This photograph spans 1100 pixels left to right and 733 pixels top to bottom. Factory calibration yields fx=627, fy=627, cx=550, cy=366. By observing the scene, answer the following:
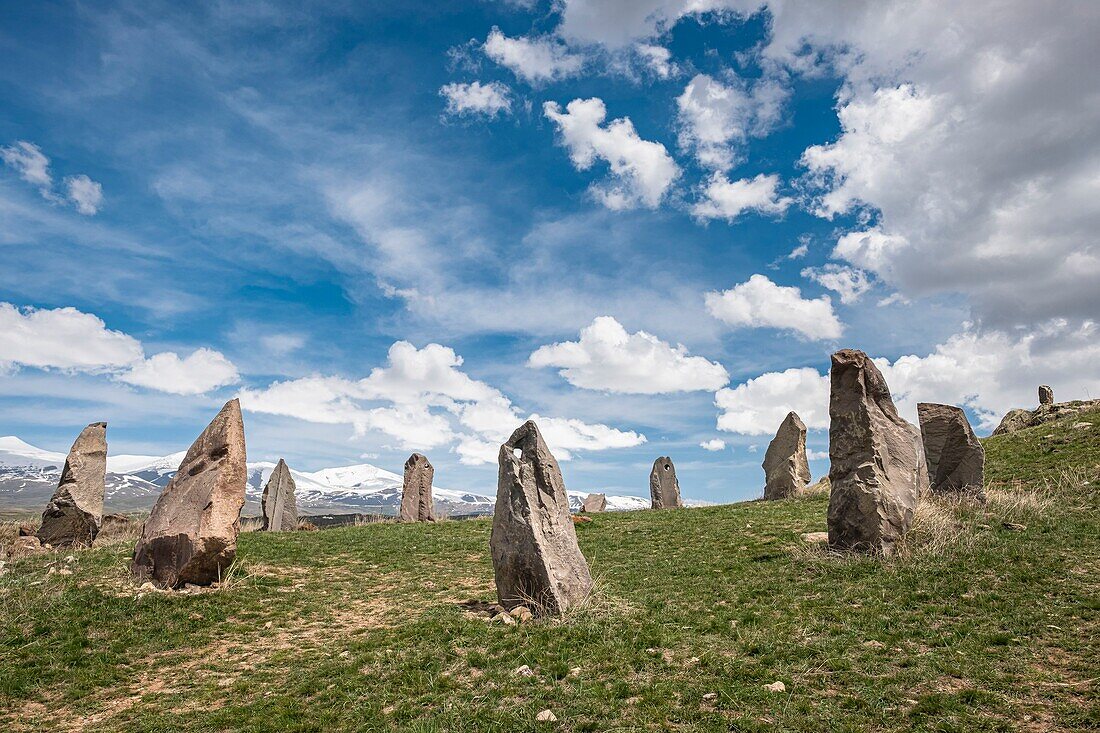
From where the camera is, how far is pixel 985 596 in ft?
32.6

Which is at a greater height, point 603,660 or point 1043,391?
point 1043,391

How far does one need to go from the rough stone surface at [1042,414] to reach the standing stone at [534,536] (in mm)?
27781

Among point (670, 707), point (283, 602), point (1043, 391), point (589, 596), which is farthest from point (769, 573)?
point (1043, 391)

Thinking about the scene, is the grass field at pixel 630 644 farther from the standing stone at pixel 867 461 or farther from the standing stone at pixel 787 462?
the standing stone at pixel 787 462

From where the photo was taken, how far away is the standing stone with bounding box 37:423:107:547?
746 inches

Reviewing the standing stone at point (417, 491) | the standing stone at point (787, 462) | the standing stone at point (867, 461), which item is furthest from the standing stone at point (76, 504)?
the standing stone at point (787, 462)

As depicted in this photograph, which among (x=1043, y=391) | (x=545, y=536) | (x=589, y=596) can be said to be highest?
(x=1043, y=391)

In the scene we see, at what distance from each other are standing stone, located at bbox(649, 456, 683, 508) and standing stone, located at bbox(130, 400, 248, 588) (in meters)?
23.3

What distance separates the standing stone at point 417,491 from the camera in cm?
→ 3089

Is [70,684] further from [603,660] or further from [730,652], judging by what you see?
[730,652]

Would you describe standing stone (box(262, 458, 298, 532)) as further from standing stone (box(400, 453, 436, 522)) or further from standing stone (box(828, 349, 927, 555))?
standing stone (box(828, 349, 927, 555))


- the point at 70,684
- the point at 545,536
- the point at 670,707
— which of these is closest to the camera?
the point at 670,707

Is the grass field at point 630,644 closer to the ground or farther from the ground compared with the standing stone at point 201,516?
closer to the ground

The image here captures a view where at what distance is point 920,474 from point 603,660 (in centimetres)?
1105
